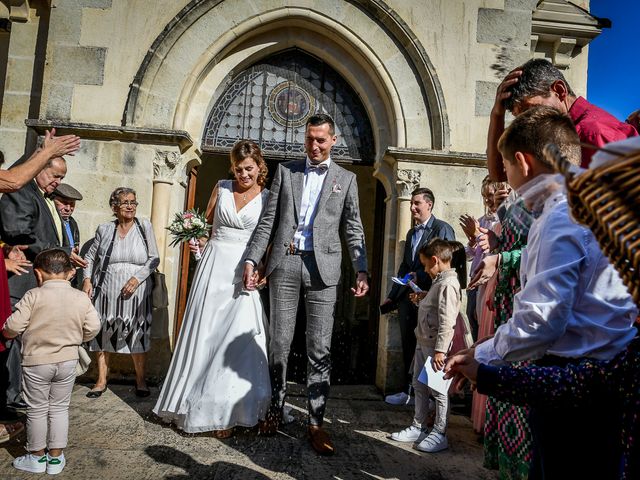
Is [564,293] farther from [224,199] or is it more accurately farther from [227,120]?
[227,120]

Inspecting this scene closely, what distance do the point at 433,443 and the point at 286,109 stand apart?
13.6 feet

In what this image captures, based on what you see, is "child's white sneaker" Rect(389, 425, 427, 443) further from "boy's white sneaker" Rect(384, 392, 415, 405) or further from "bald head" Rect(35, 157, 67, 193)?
"bald head" Rect(35, 157, 67, 193)

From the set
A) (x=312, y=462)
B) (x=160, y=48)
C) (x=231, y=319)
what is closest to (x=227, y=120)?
(x=160, y=48)

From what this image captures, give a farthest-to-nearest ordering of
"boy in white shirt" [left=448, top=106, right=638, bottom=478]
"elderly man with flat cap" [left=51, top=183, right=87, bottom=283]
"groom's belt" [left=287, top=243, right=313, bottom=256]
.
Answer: "elderly man with flat cap" [left=51, top=183, right=87, bottom=283]
"groom's belt" [left=287, top=243, right=313, bottom=256]
"boy in white shirt" [left=448, top=106, right=638, bottom=478]

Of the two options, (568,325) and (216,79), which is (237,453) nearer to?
(568,325)

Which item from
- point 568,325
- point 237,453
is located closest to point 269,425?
point 237,453

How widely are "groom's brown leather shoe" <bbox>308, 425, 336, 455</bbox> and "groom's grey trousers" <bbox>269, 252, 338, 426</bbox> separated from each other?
278 mm

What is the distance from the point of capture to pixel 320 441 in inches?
142

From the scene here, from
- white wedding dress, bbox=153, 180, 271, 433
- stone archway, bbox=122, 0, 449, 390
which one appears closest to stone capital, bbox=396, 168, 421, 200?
stone archway, bbox=122, 0, 449, 390

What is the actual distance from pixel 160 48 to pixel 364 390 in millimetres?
4297

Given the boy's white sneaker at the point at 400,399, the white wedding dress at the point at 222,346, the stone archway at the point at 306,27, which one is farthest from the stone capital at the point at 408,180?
the boy's white sneaker at the point at 400,399

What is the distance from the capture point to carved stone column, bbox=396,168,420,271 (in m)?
5.84

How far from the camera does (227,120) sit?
6.35 metres

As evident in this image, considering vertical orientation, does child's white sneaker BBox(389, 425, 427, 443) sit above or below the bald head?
below
